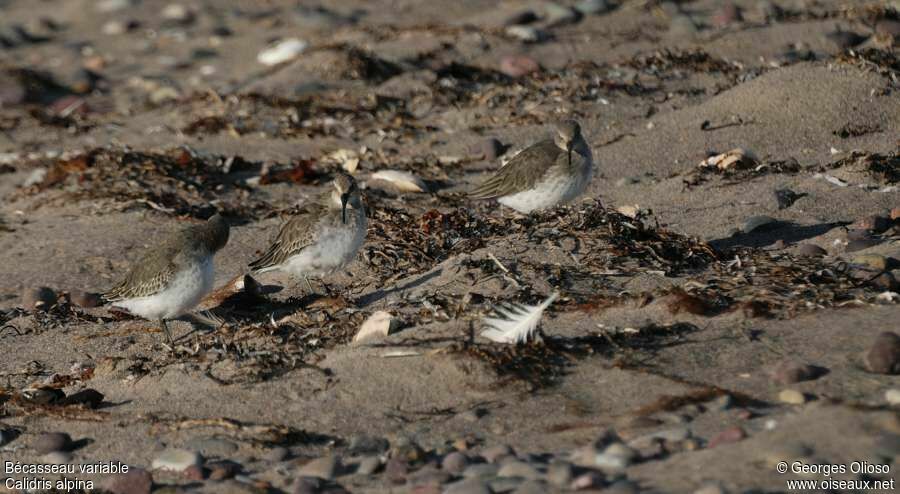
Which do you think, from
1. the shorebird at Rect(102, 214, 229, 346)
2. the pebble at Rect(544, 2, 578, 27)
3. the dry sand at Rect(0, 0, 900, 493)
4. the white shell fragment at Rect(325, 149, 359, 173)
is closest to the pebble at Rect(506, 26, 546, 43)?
the dry sand at Rect(0, 0, 900, 493)

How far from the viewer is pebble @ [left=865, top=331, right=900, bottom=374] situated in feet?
17.3

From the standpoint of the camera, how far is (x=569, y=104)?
37.4ft

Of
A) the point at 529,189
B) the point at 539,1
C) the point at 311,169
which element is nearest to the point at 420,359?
the point at 529,189

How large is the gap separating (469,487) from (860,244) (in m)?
3.54

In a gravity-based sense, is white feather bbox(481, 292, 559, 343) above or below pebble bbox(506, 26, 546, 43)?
above

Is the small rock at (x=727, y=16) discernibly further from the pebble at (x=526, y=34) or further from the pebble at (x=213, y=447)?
the pebble at (x=213, y=447)

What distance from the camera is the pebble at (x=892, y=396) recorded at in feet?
16.5

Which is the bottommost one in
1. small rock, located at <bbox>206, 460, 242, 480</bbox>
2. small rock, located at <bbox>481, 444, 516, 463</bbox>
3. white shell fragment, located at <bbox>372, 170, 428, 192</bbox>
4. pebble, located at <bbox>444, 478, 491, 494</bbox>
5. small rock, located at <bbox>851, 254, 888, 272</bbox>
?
white shell fragment, located at <bbox>372, 170, 428, 192</bbox>

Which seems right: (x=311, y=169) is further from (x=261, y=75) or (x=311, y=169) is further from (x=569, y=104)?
(x=261, y=75)

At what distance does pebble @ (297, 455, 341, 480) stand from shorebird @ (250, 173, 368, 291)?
2251 mm

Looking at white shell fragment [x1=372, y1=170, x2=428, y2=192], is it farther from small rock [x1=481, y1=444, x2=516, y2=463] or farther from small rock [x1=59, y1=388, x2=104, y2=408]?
small rock [x1=481, y1=444, x2=516, y2=463]

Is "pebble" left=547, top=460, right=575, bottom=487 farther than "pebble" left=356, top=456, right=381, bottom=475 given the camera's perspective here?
No

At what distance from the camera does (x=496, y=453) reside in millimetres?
5078

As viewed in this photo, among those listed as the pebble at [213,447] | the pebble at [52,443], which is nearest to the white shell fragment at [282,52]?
the pebble at [52,443]
